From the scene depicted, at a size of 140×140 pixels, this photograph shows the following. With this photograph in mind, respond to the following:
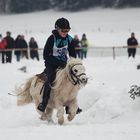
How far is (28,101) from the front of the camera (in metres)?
11.1

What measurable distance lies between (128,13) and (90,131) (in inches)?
1989

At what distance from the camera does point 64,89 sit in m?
9.76

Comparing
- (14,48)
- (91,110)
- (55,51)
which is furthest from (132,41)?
(55,51)

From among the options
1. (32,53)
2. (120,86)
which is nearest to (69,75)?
(120,86)

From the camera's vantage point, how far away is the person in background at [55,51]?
9969mm

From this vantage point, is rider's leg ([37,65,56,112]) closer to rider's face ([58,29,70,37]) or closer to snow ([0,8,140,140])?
snow ([0,8,140,140])

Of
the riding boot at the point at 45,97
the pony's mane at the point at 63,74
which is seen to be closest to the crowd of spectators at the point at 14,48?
the riding boot at the point at 45,97

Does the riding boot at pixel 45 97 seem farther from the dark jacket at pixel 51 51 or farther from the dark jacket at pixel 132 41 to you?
the dark jacket at pixel 132 41

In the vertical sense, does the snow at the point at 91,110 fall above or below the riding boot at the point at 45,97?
below

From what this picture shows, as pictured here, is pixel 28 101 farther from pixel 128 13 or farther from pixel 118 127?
pixel 128 13

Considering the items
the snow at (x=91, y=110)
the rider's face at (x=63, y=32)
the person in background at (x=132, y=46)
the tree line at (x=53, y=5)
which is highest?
the tree line at (x=53, y=5)

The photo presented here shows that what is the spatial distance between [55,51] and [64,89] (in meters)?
0.80

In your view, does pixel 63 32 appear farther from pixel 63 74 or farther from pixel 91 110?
pixel 91 110

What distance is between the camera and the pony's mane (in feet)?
31.5
